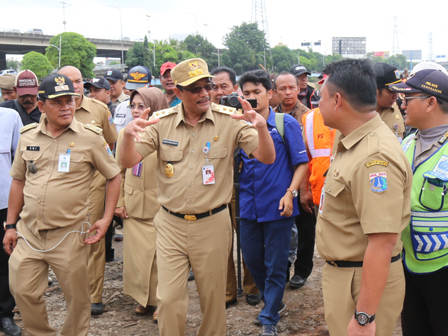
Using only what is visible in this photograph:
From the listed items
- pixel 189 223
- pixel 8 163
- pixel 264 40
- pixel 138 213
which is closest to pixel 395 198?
pixel 189 223

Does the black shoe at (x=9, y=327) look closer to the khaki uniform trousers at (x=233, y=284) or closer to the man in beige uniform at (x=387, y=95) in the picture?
the khaki uniform trousers at (x=233, y=284)

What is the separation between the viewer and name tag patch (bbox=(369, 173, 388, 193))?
2131 mm

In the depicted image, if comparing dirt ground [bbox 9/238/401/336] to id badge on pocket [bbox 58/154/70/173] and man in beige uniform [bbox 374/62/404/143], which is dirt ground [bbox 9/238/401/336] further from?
Answer: man in beige uniform [bbox 374/62/404/143]

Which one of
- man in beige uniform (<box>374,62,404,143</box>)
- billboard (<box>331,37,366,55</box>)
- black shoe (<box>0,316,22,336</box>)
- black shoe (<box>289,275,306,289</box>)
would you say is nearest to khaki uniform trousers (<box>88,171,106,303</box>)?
black shoe (<box>0,316,22,336</box>)

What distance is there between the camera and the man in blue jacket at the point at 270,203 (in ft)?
13.3

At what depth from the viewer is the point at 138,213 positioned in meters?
4.50

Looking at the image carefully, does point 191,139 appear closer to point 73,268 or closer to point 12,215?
point 73,268

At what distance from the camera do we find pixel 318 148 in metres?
4.52

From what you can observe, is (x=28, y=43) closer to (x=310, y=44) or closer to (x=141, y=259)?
(x=141, y=259)

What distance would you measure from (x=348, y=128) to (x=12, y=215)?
2.85 m

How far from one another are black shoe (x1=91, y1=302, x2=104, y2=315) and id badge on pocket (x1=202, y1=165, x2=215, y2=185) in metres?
2.17

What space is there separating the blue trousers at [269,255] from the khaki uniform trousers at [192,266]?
646 mm

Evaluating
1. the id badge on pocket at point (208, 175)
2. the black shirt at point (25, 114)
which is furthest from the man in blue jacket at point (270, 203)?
the black shirt at point (25, 114)

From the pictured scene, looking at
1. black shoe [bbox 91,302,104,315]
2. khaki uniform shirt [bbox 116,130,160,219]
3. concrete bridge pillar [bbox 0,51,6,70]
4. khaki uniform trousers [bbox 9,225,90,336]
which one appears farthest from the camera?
concrete bridge pillar [bbox 0,51,6,70]
